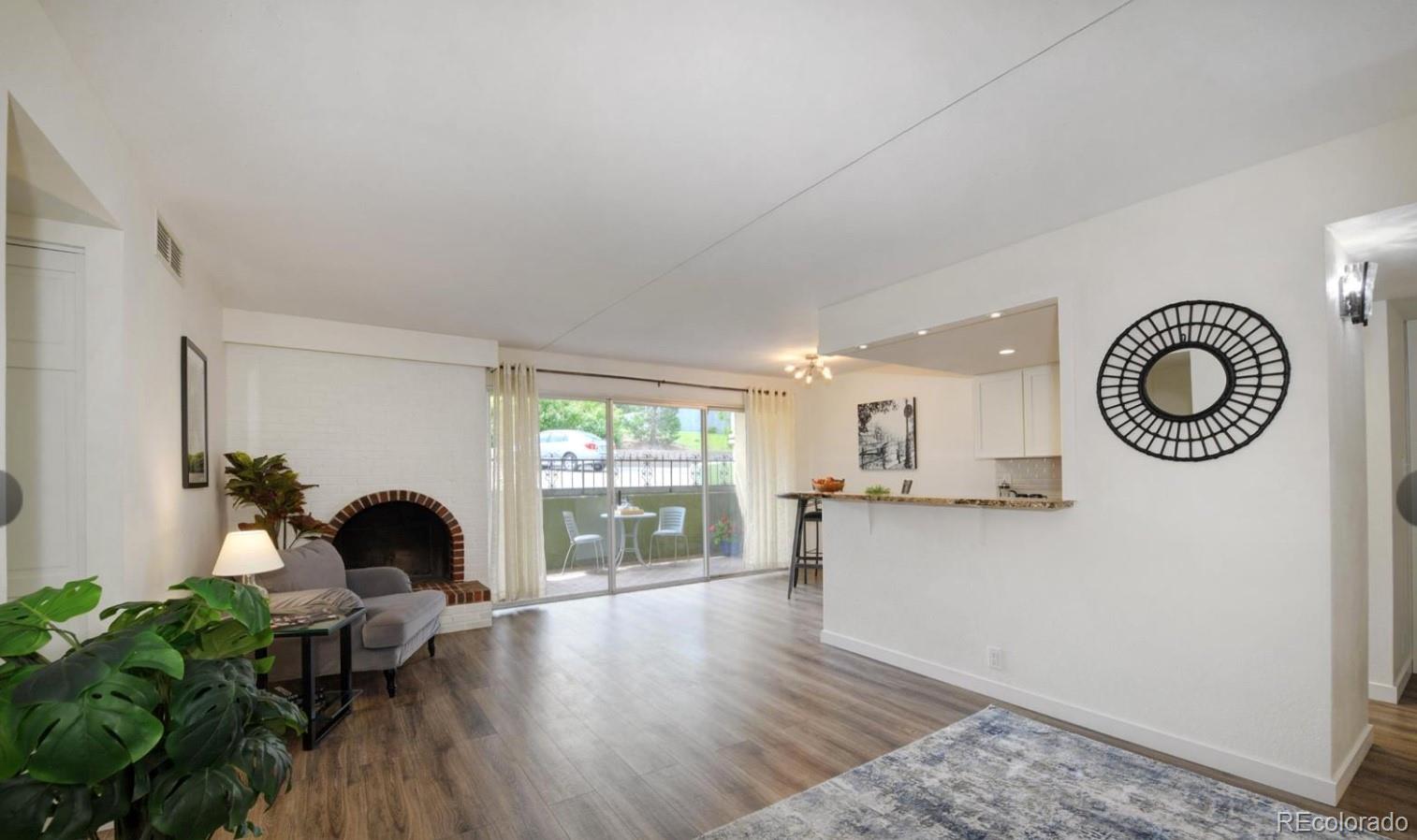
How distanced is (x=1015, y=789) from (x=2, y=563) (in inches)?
129

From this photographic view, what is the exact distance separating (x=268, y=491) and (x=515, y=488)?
7.23 feet

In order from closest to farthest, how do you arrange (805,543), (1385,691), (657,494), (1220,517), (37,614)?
(37,614), (1220,517), (1385,691), (805,543), (657,494)

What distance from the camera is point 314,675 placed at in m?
3.32

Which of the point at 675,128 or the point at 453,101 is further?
the point at 675,128

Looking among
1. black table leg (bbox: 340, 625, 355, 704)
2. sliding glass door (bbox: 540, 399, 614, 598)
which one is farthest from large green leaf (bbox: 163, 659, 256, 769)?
sliding glass door (bbox: 540, 399, 614, 598)

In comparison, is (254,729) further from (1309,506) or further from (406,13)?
(1309,506)

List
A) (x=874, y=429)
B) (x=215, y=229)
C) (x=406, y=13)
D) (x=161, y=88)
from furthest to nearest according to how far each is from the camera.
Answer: (x=874, y=429) < (x=215, y=229) < (x=161, y=88) < (x=406, y=13)

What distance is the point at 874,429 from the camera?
286 inches

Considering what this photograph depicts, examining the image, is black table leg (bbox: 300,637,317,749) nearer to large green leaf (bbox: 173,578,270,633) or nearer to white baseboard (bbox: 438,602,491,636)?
white baseboard (bbox: 438,602,491,636)

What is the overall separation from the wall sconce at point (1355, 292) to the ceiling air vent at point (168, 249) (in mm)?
5141

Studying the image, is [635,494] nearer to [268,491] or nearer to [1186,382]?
[268,491]

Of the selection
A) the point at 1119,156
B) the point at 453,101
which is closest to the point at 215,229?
the point at 453,101

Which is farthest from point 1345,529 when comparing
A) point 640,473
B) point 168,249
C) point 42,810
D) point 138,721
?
point 640,473

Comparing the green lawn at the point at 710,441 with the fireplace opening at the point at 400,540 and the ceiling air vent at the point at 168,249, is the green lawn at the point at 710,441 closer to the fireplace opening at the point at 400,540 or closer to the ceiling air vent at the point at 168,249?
the fireplace opening at the point at 400,540
